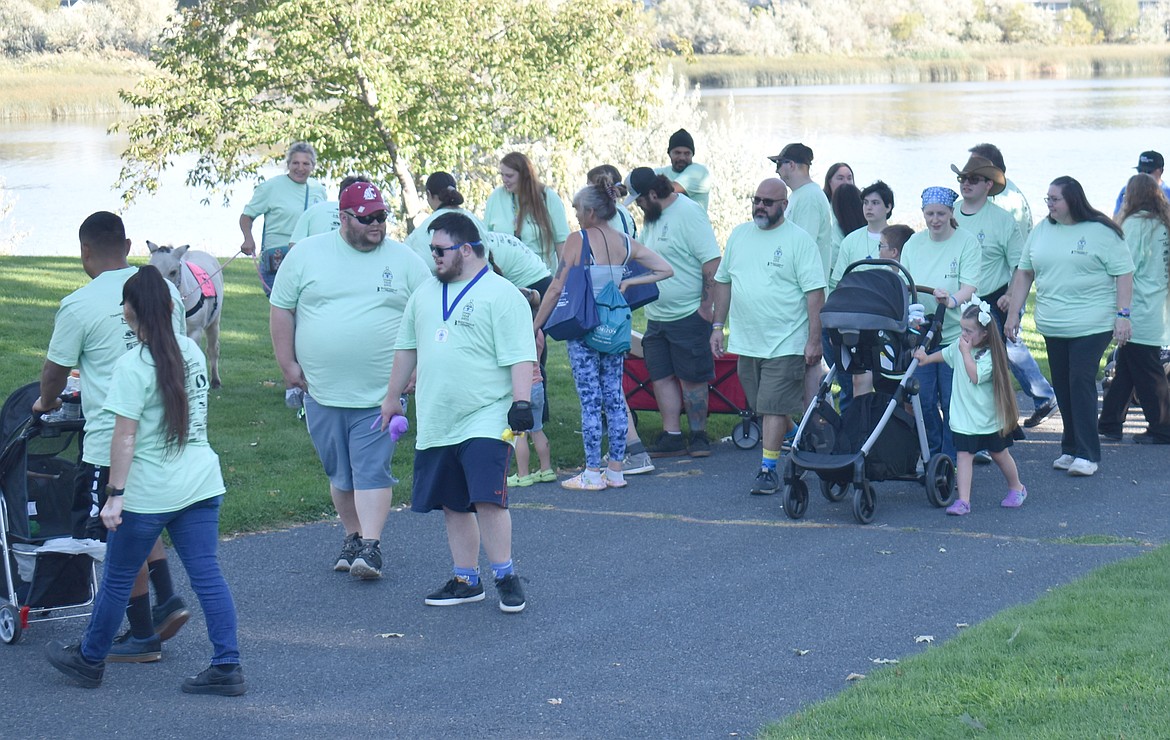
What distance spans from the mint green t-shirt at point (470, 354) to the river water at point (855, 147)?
1642cm

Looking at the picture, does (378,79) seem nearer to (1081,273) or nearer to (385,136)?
(385,136)

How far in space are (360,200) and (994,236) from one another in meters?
4.92

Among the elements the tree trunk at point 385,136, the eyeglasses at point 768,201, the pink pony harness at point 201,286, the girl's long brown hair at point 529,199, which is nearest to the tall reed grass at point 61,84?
the tree trunk at point 385,136

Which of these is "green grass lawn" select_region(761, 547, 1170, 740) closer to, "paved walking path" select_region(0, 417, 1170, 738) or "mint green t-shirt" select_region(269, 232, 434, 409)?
"paved walking path" select_region(0, 417, 1170, 738)

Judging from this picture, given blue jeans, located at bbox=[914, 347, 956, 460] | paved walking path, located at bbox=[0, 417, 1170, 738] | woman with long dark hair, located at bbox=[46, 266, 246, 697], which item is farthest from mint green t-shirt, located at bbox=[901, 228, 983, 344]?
woman with long dark hair, located at bbox=[46, 266, 246, 697]

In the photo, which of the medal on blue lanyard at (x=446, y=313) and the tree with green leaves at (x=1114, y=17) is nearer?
the medal on blue lanyard at (x=446, y=313)

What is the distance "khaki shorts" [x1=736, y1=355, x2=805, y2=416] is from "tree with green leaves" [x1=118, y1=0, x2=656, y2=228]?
11865mm

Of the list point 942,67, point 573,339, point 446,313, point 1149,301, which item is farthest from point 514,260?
point 942,67

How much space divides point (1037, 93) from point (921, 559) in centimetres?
6080

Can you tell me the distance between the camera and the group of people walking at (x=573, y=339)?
5.48 metres

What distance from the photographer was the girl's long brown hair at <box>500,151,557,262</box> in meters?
9.77

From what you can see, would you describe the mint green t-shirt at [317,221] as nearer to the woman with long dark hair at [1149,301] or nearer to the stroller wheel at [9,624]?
the stroller wheel at [9,624]

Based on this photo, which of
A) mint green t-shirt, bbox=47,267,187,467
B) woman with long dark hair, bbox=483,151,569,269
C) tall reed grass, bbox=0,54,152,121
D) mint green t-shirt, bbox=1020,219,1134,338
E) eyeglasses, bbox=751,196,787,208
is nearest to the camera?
mint green t-shirt, bbox=47,267,187,467

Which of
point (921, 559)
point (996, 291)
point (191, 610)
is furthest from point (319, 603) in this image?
point (996, 291)
